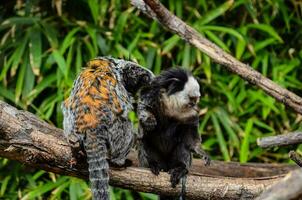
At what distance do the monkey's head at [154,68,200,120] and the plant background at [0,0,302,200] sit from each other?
49.5 inches

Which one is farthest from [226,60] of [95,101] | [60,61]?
[60,61]

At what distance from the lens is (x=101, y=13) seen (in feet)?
15.6

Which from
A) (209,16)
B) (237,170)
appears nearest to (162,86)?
(237,170)

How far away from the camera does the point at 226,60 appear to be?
3482 millimetres

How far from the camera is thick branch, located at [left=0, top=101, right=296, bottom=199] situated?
280cm

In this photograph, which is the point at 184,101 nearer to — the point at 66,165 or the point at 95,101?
the point at 95,101

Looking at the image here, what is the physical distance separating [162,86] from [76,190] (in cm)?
136

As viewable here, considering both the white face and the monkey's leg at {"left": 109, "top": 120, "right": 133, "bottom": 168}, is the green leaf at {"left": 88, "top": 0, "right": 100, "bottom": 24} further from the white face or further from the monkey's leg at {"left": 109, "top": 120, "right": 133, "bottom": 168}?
the monkey's leg at {"left": 109, "top": 120, "right": 133, "bottom": 168}

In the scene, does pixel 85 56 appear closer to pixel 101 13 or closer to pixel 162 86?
pixel 101 13

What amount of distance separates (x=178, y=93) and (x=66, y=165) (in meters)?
0.65

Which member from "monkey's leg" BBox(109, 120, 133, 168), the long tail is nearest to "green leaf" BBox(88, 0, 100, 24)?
"monkey's leg" BBox(109, 120, 133, 168)

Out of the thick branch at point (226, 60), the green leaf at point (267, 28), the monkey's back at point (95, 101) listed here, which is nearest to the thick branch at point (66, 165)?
the monkey's back at point (95, 101)

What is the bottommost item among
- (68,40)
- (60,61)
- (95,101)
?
(95,101)

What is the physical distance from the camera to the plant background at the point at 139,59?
4504 millimetres
